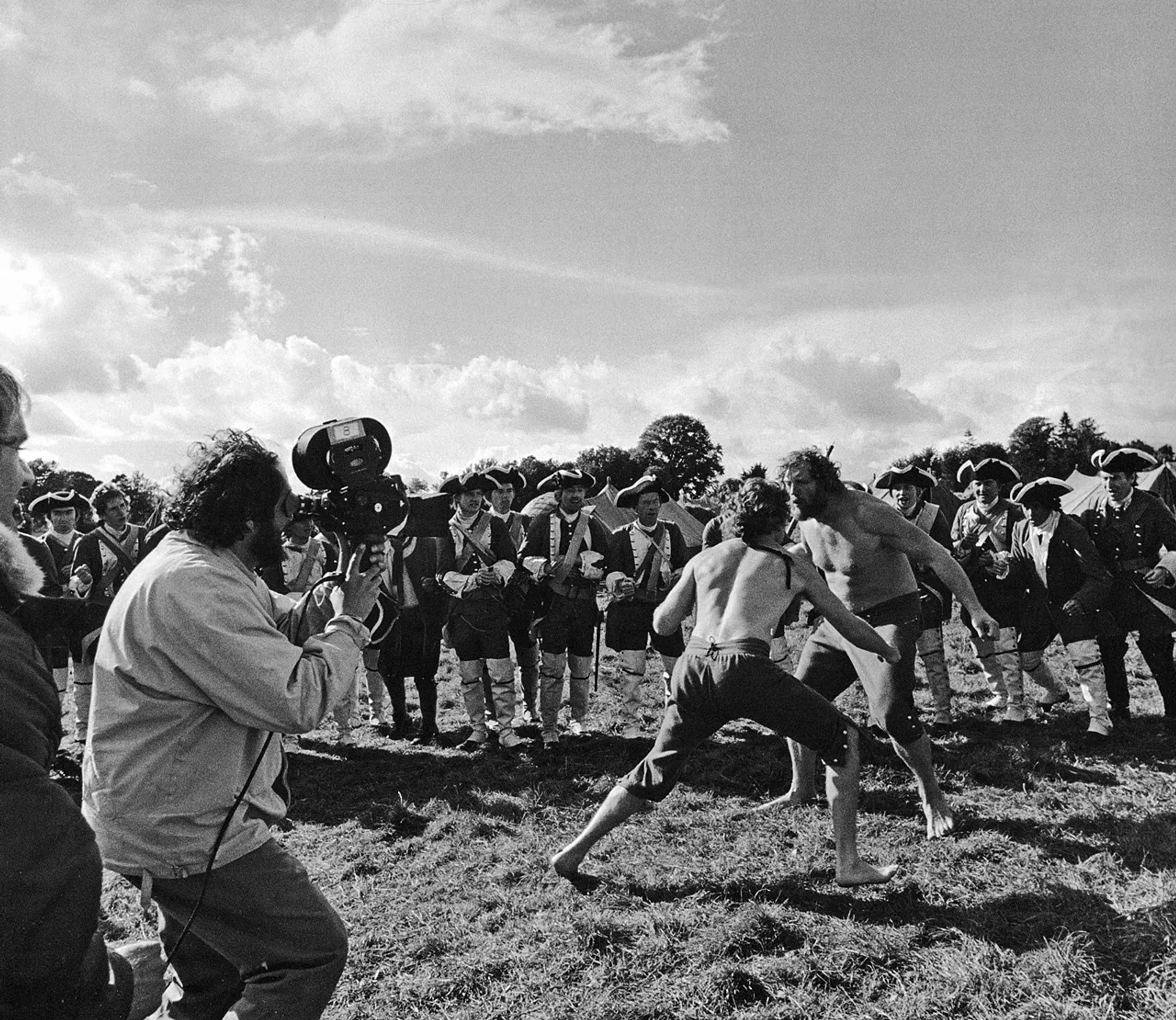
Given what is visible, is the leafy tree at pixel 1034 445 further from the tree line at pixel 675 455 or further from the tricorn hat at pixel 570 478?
the tricorn hat at pixel 570 478

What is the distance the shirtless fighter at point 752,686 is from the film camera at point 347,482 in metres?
2.15

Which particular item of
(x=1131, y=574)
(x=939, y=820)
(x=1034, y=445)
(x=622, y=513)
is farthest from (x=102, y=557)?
(x=1034, y=445)

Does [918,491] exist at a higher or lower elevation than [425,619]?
higher

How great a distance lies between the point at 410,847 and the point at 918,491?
610cm

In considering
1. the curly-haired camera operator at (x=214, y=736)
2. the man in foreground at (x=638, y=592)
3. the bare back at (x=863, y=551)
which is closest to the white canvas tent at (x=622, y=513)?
the man in foreground at (x=638, y=592)

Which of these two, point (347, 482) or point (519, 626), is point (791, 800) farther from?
point (347, 482)

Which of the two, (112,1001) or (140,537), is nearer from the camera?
(112,1001)

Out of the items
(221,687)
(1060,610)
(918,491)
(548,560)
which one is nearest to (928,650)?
(1060,610)

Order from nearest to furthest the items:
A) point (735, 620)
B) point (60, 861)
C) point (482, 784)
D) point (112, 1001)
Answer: point (60, 861)
point (112, 1001)
point (735, 620)
point (482, 784)

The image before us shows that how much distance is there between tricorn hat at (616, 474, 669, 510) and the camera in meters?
8.59

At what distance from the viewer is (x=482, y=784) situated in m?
6.49

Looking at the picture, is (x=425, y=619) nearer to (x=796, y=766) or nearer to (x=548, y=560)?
(x=548, y=560)

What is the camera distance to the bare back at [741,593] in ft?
14.0

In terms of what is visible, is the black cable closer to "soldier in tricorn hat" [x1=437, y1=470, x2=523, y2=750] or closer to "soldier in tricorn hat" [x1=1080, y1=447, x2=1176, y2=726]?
"soldier in tricorn hat" [x1=437, y1=470, x2=523, y2=750]
